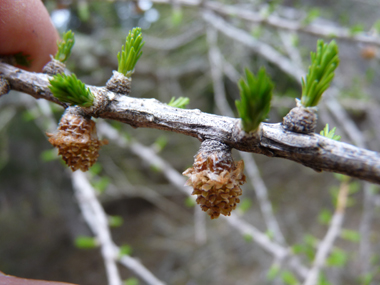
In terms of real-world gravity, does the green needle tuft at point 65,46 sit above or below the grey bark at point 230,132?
above

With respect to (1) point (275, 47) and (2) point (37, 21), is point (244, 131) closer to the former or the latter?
(2) point (37, 21)

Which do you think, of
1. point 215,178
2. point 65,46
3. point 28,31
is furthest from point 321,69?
point 28,31

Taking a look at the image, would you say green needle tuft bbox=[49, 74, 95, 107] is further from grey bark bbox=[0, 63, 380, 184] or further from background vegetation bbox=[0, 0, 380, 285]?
background vegetation bbox=[0, 0, 380, 285]

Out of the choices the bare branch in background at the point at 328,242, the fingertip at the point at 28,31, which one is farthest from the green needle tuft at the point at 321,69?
the bare branch in background at the point at 328,242

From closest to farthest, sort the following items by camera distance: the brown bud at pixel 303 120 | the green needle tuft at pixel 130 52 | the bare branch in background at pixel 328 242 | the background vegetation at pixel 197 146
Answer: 1. the brown bud at pixel 303 120
2. the green needle tuft at pixel 130 52
3. the bare branch in background at pixel 328 242
4. the background vegetation at pixel 197 146

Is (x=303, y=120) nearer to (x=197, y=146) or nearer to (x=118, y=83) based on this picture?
(x=118, y=83)

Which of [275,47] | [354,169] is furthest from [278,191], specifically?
[354,169]

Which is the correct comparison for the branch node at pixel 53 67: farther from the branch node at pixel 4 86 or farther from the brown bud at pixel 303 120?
the brown bud at pixel 303 120
